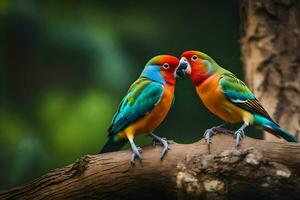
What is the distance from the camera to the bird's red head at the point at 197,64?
4098 millimetres

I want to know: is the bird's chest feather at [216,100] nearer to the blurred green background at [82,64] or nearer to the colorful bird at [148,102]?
the colorful bird at [148,102]

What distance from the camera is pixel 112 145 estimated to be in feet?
14.5

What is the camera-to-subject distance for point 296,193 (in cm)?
392

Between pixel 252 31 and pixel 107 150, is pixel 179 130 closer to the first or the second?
pixel 252 31

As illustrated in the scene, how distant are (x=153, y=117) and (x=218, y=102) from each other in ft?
1.27

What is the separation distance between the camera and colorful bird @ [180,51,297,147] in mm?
4117

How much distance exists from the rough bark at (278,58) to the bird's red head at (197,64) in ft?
5.30

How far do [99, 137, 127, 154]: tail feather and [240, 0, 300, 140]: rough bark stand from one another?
1665mm

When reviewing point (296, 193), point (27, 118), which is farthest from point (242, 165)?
point (27, 118)

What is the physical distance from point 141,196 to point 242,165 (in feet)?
2.33

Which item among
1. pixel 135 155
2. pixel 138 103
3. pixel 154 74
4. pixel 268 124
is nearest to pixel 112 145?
pixel 135 155

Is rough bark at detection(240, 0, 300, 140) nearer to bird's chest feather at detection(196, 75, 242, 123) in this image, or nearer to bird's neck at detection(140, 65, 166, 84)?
bird's chest feather at detection(196, 75, 242, 123)

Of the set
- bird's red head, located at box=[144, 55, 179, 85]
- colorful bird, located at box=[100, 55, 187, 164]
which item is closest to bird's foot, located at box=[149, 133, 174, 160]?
colorful bird, located at box=[100, 55, 187, 164]

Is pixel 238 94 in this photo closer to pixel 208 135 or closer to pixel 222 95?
pixel 222 95
